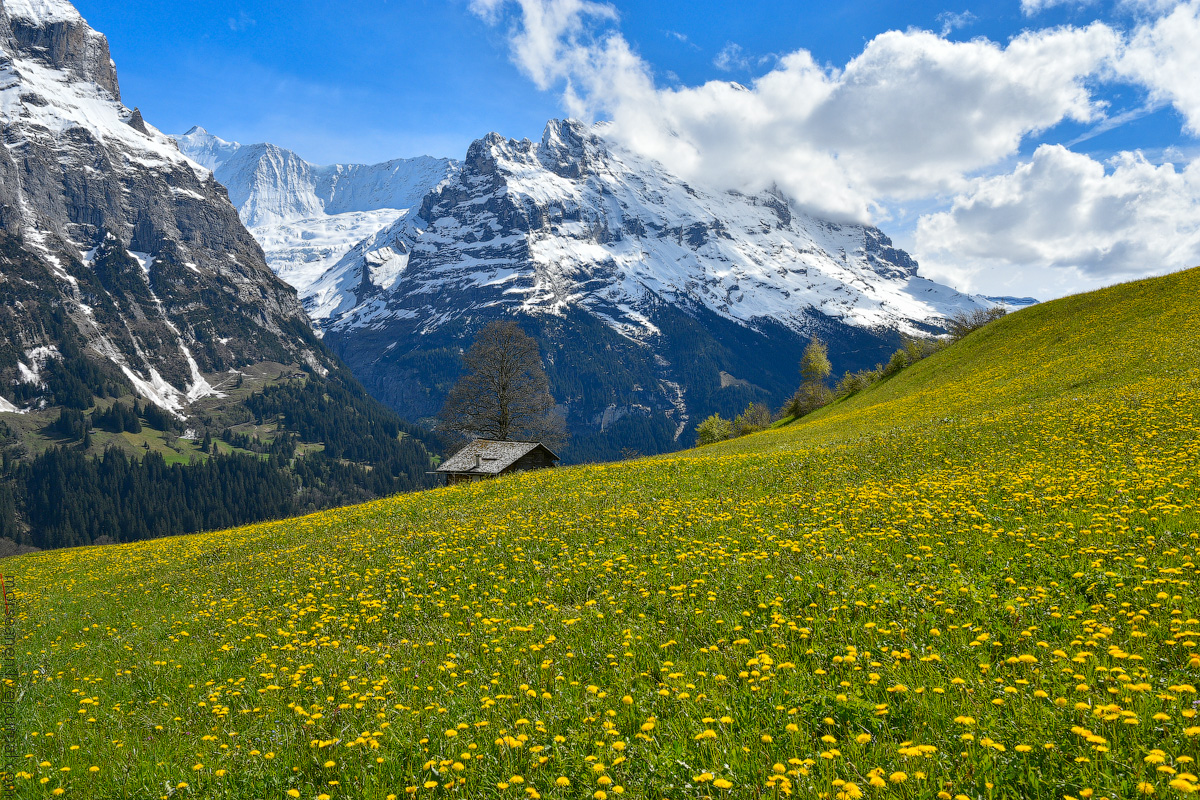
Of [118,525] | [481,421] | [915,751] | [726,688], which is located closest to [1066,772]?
[915,751]

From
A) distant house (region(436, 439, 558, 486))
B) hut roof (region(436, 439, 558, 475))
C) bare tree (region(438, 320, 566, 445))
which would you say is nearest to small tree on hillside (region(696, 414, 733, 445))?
distant house (region(436, 439, 558, 486))

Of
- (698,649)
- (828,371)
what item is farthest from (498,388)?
(828,371)

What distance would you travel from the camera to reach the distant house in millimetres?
46188

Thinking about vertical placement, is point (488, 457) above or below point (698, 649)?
above

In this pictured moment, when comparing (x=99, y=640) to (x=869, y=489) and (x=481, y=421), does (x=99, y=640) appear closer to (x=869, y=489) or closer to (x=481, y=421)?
(x=869, y=489)

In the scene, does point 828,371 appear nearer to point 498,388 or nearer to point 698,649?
point 498,388

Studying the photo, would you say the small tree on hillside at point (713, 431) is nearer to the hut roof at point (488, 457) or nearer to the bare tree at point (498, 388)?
the bare tree at point (498, 388)

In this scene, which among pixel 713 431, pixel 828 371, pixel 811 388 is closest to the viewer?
pixel 811 388

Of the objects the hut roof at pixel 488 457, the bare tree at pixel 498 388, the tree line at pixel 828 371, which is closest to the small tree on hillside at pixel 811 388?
the tree line at pixel 828 371

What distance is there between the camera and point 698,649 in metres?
7.10

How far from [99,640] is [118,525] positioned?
24558 centimetres

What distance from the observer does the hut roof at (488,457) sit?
46188mm

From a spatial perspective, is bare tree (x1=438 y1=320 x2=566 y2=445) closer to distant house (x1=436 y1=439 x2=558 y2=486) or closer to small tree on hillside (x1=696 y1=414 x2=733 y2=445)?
distant house (x1=436 y1=439 x2=558 y2=486)

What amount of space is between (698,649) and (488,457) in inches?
1630
